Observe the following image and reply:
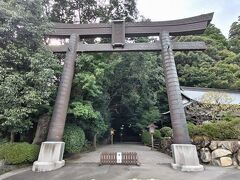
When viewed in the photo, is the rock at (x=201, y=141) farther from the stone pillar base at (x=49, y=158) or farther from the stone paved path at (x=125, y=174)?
the stone pillar base at (x=49, y=158)

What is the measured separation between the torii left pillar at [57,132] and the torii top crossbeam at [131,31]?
4.42 ft

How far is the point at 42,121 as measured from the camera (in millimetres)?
12211

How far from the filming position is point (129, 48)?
1246cm

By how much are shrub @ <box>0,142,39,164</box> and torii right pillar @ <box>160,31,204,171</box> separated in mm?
6685

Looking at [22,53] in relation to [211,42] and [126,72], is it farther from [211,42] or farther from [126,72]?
[211,42]

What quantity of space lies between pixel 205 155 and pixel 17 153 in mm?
9162

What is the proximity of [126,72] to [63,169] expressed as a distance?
1118 centimetres

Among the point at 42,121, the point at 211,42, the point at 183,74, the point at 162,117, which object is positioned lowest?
the point at 42,121

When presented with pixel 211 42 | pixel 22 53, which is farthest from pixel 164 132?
pixel 211 42

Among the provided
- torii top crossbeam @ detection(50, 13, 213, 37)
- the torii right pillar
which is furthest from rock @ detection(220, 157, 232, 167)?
torii top crossbeam @ detection(50, 13, 213, 37)

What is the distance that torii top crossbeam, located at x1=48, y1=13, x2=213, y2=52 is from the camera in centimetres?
1234

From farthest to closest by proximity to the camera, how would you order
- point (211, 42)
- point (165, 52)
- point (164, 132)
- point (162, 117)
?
1. point (211, 42)
2. point (162, 117)
3. point (164, 132)
4. point (165, 52)

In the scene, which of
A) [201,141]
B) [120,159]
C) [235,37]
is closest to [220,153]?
[201,141]

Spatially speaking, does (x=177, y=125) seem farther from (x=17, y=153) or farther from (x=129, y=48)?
(x=17, y=153)
